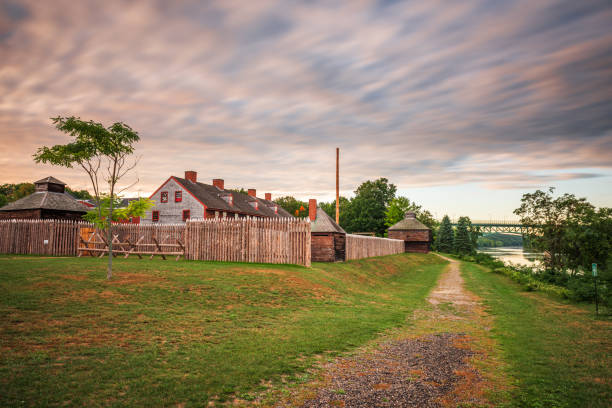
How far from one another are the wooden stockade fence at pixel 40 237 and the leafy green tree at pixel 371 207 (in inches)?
2232

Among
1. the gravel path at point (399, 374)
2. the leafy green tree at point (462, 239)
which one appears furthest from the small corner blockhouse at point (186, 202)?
the leafy green tree at point (462, 239)

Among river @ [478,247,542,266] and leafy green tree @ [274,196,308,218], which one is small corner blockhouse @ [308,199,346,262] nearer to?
river @ [478,247,542,266]

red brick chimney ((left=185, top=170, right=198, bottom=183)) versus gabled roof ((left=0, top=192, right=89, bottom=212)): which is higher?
red brick chimney ((left=185, top=170, right=198, bottom=183))

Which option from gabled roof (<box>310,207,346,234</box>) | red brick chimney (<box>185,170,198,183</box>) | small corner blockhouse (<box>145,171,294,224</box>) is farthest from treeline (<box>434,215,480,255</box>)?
gabled roof (<box>310,207,346,234</box>)

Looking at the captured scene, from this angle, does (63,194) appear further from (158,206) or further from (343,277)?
(343,277)

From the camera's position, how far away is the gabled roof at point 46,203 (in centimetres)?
3395

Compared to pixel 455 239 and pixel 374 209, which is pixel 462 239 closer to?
pixel 455 239

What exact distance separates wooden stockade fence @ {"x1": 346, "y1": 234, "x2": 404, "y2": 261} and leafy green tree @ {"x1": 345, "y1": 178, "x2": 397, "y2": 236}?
984 inches

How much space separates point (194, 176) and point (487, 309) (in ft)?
141

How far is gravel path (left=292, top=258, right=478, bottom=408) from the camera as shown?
493cm

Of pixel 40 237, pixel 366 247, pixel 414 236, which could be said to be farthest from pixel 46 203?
pixel 414 236

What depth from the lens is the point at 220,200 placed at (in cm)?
5012

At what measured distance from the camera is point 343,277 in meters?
20.3

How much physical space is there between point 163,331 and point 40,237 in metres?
22.6
